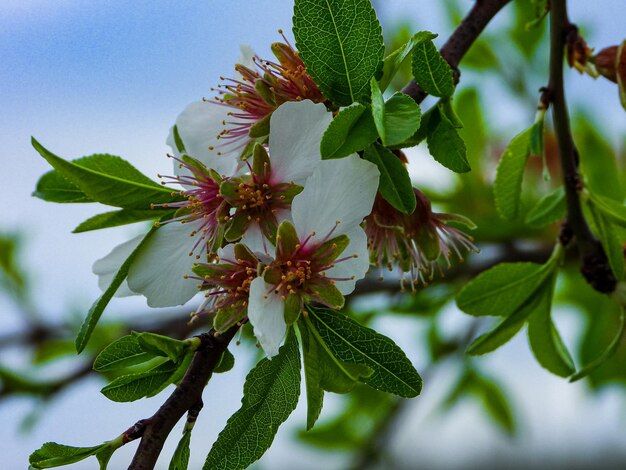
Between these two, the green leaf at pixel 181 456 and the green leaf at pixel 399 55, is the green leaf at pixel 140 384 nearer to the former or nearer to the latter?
the green leaf at pixel 181 456

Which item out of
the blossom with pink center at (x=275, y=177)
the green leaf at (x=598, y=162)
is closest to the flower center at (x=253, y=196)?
the blossom with pink center at (x=275, y=177)

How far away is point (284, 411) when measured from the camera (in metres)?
0.55

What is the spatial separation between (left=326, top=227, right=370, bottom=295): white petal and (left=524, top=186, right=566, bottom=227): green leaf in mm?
379

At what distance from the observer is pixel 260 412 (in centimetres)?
56

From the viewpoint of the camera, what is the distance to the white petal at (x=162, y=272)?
0.61 m

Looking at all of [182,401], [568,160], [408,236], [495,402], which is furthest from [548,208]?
[495,402]

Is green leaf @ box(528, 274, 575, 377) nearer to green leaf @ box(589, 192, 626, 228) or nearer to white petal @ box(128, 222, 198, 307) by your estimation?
A: green leaf @ box(589, 192, 626, 228)

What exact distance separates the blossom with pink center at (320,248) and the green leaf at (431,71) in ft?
0.28

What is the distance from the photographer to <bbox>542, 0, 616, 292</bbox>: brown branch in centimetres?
85

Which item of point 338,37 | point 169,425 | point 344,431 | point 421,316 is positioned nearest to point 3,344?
point 344,431

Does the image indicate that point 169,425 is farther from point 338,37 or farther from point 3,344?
point 3,344

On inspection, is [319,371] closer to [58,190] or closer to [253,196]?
[253,196]

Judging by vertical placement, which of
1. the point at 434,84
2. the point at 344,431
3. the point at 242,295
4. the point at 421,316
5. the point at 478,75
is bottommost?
the point at 344,431

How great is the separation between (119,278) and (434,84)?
0.28 metres
